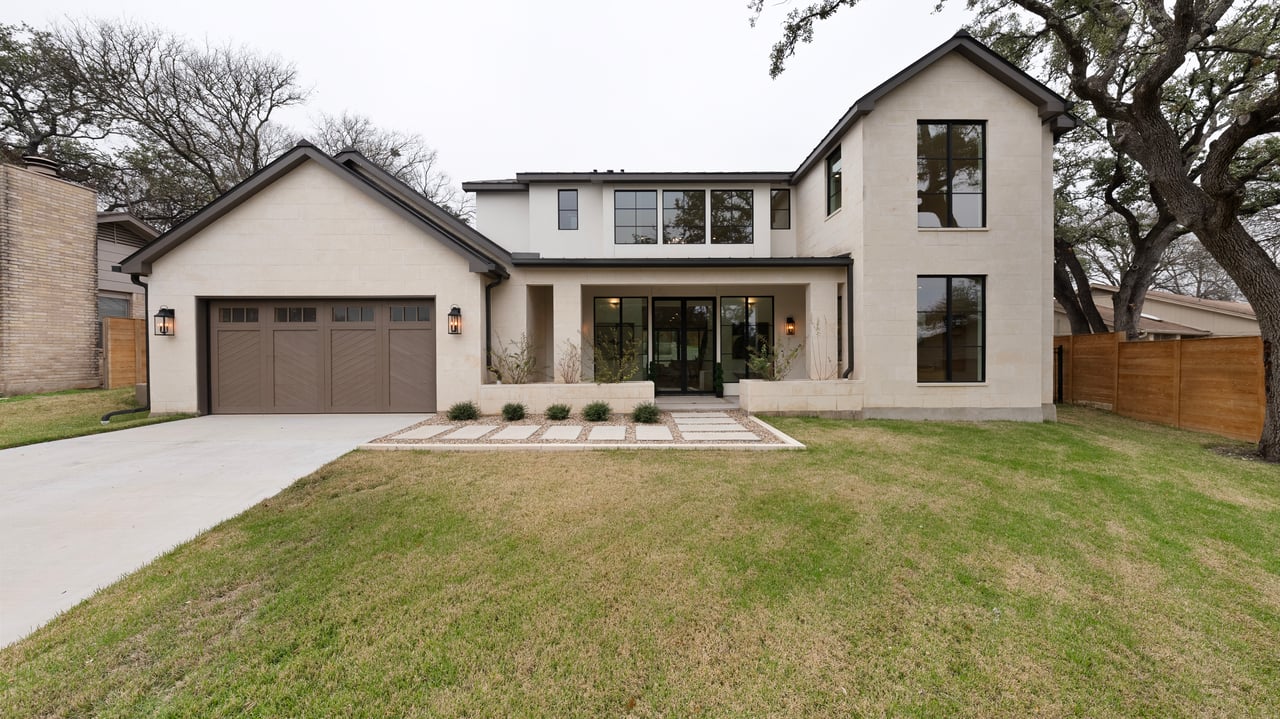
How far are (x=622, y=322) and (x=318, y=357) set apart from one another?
7.35 m

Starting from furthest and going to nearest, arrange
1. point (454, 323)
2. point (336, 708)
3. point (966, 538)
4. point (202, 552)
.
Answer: point (454, 323)
point (966, 538)
point (202, 552)
point (336, 708)

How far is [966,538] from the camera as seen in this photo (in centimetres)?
381

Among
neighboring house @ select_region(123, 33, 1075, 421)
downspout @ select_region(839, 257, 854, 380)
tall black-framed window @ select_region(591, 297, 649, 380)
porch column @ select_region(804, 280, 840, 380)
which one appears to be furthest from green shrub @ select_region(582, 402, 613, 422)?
downspout @ select_region(839, 257, 854, 380)

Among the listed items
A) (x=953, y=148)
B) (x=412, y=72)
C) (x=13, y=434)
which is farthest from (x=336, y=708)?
(x=412, y=72)

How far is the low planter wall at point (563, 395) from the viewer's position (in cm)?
941

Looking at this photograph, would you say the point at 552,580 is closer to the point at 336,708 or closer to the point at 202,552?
the point at 336,708

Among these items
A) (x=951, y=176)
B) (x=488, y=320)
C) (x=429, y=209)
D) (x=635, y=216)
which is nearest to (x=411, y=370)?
(x=488, y=320)

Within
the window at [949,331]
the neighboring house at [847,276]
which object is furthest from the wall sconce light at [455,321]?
the window at [949,331]

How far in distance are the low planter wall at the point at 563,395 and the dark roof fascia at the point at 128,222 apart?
13406mm

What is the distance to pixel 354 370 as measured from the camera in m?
9.66

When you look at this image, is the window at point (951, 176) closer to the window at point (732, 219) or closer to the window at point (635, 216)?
the window at point (732, 219)

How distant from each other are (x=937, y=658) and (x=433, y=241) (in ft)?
A: 33.6

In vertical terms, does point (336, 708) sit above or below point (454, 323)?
below

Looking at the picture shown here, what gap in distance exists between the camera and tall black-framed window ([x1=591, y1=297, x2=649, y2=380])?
42.3ft
